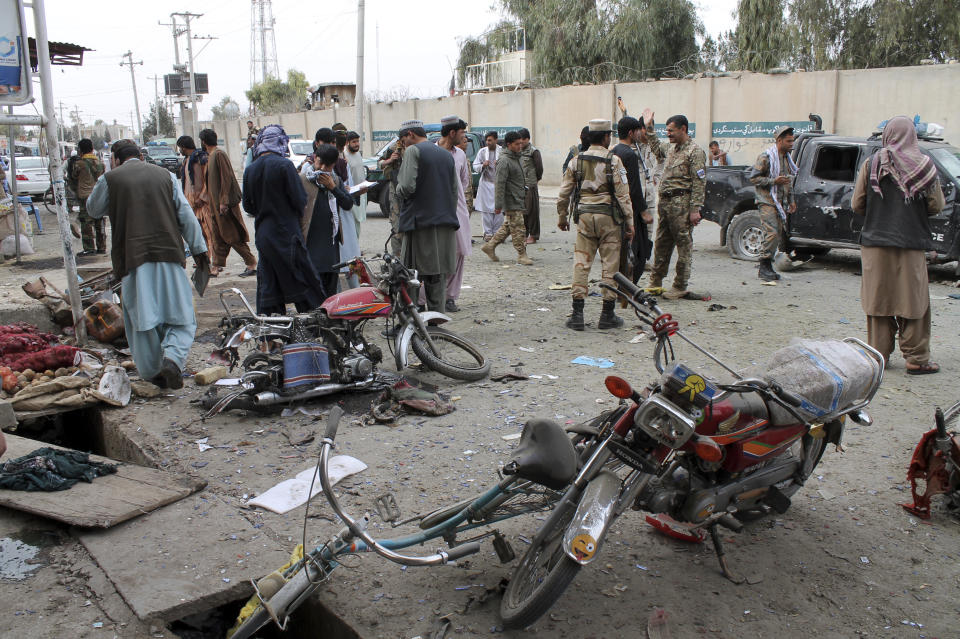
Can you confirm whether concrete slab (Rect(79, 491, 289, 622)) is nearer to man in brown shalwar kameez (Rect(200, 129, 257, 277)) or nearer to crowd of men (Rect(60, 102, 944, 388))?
crowd of men (Rect(60, 102, 944, 388))

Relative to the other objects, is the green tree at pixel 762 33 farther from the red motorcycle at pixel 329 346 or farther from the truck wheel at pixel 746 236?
the red motorcycle at pixel 329 346

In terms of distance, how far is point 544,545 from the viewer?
2797 mm

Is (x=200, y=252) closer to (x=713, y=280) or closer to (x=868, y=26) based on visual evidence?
(x=713, y=280)

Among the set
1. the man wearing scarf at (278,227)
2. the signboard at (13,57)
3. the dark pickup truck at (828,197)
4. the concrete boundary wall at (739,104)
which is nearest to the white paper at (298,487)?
the man wearing scarf at (278,227)

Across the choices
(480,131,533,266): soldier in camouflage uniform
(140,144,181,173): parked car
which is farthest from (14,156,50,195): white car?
(480,131,533,266): soldier in camouflage uniform

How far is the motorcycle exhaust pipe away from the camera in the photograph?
4879 mm

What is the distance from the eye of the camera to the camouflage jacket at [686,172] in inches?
300

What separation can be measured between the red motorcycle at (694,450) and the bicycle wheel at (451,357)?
2229 millimetres

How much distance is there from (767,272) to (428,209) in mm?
4848

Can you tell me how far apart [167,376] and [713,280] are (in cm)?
654

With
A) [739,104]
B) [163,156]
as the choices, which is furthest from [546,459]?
[163,156]

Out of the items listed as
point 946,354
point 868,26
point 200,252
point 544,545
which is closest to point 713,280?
point 946,354

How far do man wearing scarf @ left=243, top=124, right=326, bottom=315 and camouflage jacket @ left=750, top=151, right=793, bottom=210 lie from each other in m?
5.69

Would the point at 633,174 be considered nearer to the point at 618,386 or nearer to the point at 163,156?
the point at 618,386
